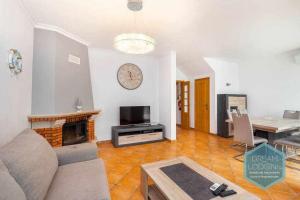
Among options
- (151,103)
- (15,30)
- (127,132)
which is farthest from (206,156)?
(15,30)

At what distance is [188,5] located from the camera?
2219 mm

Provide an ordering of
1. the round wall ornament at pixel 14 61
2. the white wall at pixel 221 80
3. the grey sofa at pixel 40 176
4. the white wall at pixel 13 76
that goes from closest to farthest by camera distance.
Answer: the grey sofa at pixel 40 176, the white wall at pixel 13 76, the round wall ornament at pixel 14 61, the white wall at pixel 221 80

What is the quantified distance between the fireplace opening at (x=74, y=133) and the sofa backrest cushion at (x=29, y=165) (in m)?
1.91

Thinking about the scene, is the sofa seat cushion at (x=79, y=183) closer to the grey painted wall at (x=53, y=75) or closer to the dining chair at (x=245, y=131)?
the grey painted wall at (x=53, y=75)

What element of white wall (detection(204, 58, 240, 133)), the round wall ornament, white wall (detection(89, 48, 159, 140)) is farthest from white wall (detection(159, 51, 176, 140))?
the round wall ornament

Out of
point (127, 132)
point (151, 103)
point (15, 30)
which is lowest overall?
point (127, 132)

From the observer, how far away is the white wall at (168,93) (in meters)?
4.33

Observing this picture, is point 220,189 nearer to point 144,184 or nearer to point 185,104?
point 144,184

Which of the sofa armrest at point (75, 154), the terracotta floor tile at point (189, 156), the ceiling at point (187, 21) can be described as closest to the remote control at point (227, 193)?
the terracotta floor tile at point (189, 156)

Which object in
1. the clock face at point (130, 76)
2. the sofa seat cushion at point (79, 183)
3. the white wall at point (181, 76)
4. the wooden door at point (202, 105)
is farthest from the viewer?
the white wall at point (181, 76)

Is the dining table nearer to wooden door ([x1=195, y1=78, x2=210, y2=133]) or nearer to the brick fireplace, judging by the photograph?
wooden door ([x1=195, y1=78, x2=210, y2=133])

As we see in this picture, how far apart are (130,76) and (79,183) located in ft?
11.5

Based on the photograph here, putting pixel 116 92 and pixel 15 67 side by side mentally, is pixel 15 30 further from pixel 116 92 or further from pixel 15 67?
pixel 116 92

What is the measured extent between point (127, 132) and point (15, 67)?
268 cm
